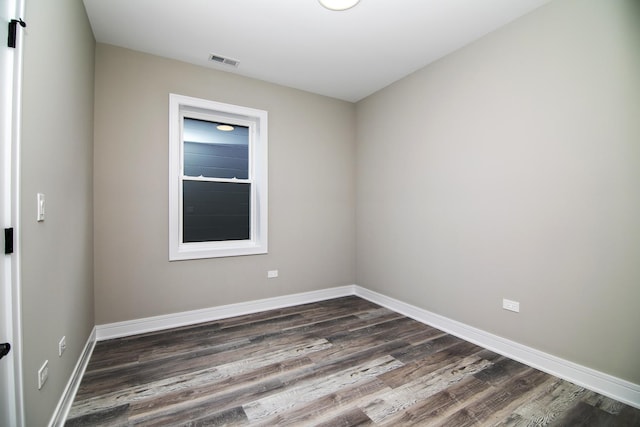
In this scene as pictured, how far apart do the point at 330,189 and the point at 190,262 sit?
2.05 metres

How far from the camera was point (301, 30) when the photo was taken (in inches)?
103

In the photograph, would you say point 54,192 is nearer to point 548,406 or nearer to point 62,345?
point 62,345

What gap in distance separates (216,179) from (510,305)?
3.30m

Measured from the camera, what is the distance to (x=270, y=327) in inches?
122

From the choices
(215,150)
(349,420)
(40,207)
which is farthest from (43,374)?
(215,150)

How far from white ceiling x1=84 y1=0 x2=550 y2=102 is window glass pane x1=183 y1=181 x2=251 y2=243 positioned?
4.54ft

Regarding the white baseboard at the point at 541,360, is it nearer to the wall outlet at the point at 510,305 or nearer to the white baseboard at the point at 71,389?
the wall outlet at the point at 510,305

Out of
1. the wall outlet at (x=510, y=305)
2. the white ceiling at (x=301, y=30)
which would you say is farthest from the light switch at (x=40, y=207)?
the wall outlet at (x=510, y=305)

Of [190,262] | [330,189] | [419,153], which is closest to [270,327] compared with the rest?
[190,262]

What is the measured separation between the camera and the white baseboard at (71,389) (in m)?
1.63

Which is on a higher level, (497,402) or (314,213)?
(314,213)

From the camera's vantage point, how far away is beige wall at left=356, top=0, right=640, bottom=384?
6.31ft

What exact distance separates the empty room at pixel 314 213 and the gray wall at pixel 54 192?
0.02m

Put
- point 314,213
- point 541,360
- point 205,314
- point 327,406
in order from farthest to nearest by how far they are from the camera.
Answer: point 314,213
point 205,314
point 541,360
point 327,406
